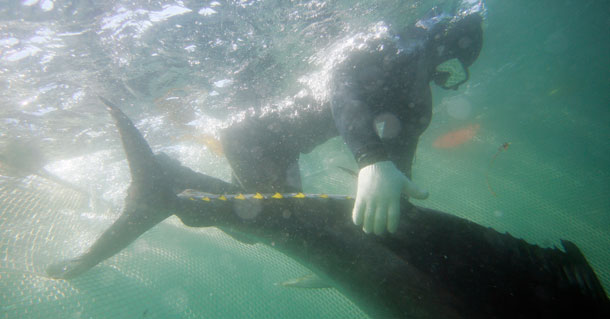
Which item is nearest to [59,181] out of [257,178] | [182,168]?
[182,168]

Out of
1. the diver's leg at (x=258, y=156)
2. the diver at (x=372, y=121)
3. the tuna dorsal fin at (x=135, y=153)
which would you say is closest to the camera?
the diver at (x=372, y=121)

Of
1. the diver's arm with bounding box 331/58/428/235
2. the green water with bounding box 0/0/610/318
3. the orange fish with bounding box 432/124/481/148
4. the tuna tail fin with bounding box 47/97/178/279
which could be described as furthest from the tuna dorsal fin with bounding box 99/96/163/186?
the orange fish with bounding box 432/124/481/148

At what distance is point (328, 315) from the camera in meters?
4.78

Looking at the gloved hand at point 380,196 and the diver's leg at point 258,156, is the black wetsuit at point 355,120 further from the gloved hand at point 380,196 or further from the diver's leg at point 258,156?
the gloved hand at point 380,196

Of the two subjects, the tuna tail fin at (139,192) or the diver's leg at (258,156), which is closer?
the tuna tail fin at (139,192)

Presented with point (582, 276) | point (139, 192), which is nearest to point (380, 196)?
point (582, 276)

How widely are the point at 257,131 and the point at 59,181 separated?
45.3 ft

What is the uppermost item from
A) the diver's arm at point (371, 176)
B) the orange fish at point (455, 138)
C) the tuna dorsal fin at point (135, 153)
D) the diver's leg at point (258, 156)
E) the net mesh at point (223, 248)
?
the diver's arm at point (371, 176)

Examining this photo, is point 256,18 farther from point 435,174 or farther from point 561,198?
point 561,198

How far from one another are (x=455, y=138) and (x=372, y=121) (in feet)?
43.5

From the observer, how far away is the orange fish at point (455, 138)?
39.1ft

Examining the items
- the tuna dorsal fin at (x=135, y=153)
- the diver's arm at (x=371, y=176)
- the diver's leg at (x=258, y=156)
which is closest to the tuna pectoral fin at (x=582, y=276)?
the diver's arm at (x=371, y=176)

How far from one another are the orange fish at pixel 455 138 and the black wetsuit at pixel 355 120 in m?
10.5

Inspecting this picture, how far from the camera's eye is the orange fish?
39.1 feet
